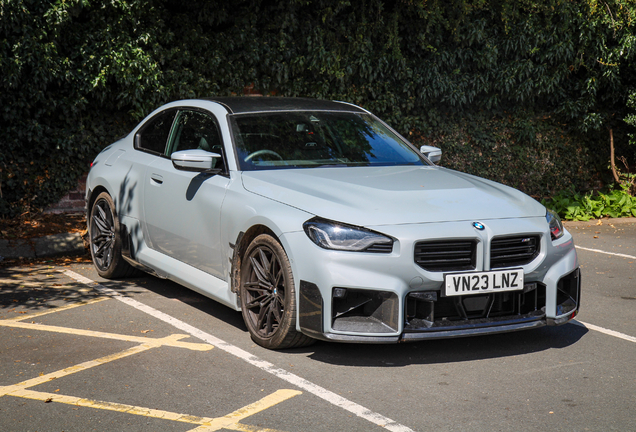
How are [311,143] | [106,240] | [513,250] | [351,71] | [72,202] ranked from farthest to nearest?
[351,71] → [72,202] → [106,240] → [311,143] → [513,250]

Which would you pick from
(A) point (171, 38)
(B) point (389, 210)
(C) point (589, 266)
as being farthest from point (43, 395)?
(A) point (171, 38)

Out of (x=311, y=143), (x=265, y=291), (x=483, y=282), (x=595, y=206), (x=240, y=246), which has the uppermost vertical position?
(x=311, y=143)

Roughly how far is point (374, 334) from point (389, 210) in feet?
2.47

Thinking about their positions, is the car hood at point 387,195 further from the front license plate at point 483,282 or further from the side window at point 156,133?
the side window at point 156,133

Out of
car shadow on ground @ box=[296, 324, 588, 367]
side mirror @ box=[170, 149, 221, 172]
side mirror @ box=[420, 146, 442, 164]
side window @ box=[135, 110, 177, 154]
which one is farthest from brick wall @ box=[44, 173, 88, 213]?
car shadow on ground @ box=[296, 324, 588, 367]

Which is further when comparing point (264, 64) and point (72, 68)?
point (264, 64)

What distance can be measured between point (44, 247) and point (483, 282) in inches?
225

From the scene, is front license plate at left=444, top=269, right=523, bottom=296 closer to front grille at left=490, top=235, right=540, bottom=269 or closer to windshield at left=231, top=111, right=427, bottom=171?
front grille at left=490, top=235, right=540, bottom=269

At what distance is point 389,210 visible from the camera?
4.66 metres

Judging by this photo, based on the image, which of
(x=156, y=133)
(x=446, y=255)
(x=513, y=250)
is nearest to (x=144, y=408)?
(x=446, y=255)

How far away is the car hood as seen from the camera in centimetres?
464

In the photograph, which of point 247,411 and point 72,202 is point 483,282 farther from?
point 72,202

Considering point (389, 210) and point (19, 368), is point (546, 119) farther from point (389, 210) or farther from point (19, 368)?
point (19, 368)

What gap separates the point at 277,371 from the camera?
15.2 ft
